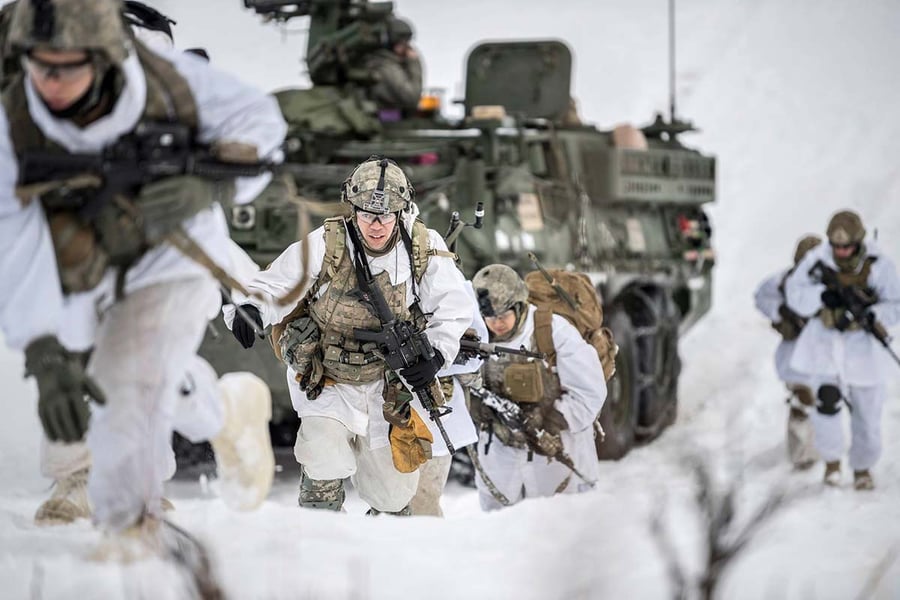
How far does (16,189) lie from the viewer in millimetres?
3424

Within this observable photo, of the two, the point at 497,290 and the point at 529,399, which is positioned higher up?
the point at 497,290

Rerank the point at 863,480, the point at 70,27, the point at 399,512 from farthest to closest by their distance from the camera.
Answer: the point at 863,480, the point at 399,512, the point at 70,27

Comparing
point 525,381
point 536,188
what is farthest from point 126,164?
point 536,188

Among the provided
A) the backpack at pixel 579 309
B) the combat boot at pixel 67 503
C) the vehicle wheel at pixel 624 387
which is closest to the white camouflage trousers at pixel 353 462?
the combat boot at pixel 67 503

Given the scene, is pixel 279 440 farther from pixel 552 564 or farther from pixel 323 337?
pixel 552 564

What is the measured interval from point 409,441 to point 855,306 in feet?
13.7

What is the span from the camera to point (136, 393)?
360cm

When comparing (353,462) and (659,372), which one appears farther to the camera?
(659,372)

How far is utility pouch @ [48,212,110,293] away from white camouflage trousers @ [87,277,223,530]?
0.12 meters

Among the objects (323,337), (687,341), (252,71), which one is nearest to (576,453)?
(323,337)

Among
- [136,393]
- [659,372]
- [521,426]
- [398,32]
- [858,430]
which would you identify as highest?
[136,393]

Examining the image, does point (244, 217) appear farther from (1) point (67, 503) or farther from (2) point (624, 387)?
(1) point (67, 503)

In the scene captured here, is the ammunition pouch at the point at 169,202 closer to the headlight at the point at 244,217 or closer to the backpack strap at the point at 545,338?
the backpack strap at the point at 545,338

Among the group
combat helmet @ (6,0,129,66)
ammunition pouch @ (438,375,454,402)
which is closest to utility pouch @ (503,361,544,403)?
ammunition pouch @ (438,375,454,402)
